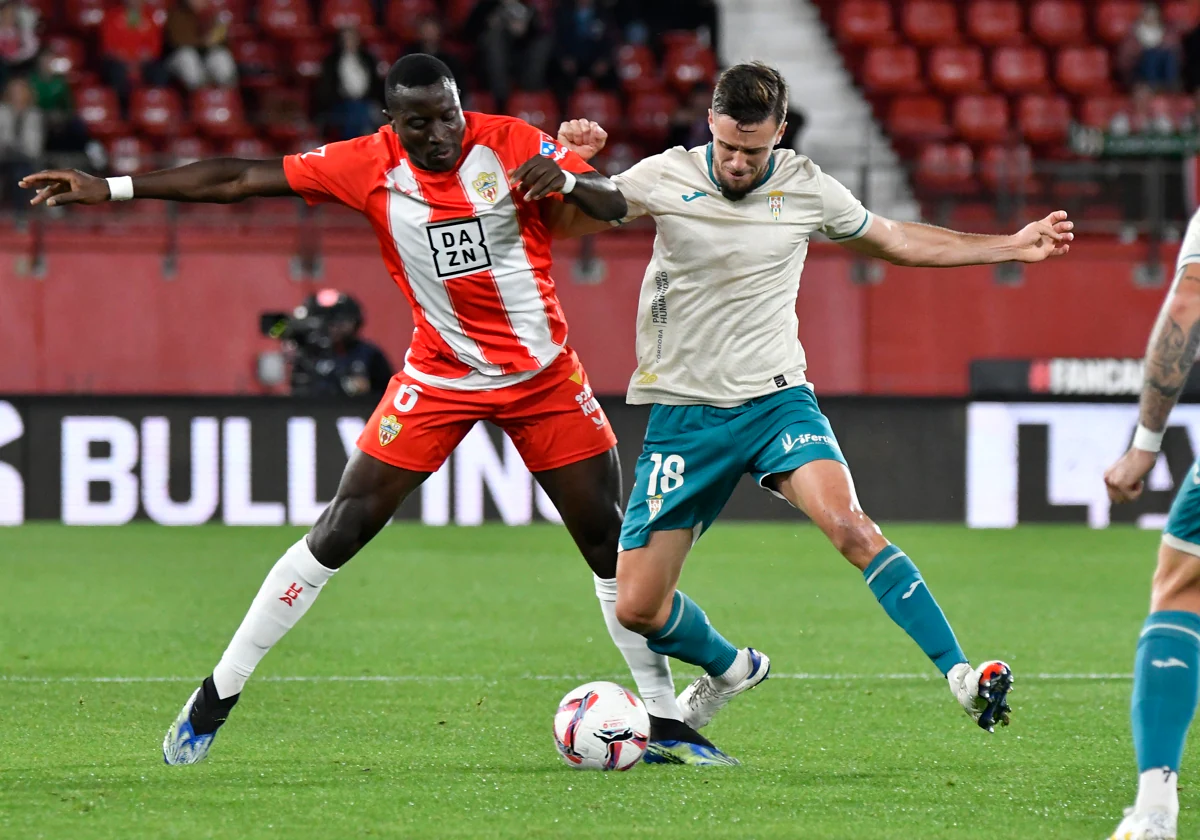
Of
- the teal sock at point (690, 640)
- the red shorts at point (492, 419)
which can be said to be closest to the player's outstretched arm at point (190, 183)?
the red shorts at point (492, 419)

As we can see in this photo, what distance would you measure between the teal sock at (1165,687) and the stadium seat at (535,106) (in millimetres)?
13151

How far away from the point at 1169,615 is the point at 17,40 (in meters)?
14.7

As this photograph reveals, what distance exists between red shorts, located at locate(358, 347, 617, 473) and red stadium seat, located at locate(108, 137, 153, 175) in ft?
32.3

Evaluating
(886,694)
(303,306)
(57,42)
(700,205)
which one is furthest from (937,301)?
(700,205)

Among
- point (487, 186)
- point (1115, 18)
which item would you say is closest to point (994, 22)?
point (1115, 18)

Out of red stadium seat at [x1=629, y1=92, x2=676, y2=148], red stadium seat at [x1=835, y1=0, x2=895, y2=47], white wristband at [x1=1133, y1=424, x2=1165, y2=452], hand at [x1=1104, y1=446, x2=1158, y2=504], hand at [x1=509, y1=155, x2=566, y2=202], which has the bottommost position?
red stadium seat at [x1=629, y1=92, x2=676, y2=148]

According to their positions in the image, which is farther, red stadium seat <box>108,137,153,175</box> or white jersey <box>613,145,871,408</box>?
red stadium seat <box>108,137,153,175</box>

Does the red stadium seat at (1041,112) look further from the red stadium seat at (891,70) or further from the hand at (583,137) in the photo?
the hand at (583,137)

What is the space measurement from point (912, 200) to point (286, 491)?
613cm

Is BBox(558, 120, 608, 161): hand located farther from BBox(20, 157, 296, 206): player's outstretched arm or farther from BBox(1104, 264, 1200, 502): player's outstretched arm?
BBox(1104, 264, 1200, 502): player's outstretched arm

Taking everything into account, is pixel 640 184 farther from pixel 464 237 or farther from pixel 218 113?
pixel 218 113

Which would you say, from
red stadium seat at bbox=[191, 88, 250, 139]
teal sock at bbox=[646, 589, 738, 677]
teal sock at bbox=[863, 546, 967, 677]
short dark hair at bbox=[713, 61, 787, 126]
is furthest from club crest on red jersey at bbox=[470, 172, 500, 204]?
red stadium seat at bbox=[191, 88, 250, 139]

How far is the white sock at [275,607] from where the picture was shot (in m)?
5.74

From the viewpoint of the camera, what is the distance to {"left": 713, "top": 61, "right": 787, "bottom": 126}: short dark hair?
17.9 feet
